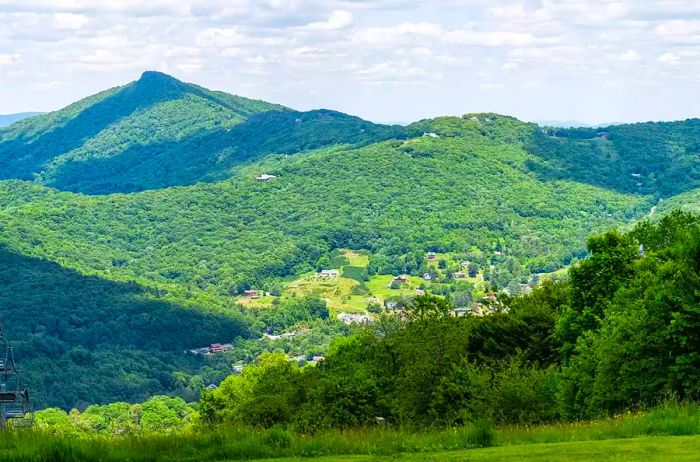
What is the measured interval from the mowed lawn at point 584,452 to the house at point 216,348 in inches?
5192

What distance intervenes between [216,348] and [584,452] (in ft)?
442

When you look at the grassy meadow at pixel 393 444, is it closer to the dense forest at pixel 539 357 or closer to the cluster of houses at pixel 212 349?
the dense forest at pixel 539 357

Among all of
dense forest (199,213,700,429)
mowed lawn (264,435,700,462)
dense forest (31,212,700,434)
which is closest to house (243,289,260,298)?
dense forest (31,212,700,434)

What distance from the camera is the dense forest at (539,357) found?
2747cm

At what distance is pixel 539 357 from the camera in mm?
43438

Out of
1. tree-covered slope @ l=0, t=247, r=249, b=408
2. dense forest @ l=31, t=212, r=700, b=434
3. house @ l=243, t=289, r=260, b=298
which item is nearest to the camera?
dense forest @ l=31, t=212, r=700, b=434

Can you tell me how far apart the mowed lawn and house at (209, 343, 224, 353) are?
13189 centimetres

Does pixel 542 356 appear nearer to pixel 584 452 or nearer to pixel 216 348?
pixel 584 452

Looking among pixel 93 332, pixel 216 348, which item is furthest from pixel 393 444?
pixel 93 332

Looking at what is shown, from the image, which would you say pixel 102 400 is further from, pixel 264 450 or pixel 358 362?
pixel 264 450

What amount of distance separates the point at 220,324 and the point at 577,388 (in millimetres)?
129182

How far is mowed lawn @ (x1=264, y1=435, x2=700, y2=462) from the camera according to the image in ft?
50.0

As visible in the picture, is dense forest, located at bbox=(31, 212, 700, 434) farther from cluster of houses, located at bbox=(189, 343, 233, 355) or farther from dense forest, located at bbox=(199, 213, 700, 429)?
cluster of houses, located at bbox=(189, 343, 233, 355)

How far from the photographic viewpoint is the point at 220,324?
158 metres
